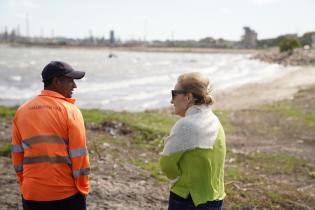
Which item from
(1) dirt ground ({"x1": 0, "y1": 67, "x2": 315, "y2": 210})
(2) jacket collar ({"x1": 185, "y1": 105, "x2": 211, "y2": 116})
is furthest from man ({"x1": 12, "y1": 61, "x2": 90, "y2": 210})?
(1) dirt ground ({"x1": 0, "y1": 67, "x2": 315, "y2": 210})

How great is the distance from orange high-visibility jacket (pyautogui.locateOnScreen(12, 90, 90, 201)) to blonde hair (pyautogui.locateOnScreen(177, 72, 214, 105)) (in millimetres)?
965

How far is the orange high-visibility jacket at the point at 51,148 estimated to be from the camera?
386 cm

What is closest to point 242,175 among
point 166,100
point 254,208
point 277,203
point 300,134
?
point 277,203

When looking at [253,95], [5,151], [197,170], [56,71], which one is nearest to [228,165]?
[5,151]

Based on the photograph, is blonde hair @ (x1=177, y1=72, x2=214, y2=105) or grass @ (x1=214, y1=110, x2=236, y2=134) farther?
grass @ (x1=214, y1=110, x2=236, y2=134)

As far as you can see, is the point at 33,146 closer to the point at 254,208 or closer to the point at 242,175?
the point at 254,208

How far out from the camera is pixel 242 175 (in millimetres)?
9453

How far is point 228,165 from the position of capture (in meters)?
10.5

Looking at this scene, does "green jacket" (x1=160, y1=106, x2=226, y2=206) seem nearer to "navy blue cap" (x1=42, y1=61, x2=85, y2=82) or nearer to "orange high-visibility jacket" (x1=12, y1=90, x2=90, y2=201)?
"orange high-visibility jacket" (x1=12, y1=90, x2=90, y2=201)

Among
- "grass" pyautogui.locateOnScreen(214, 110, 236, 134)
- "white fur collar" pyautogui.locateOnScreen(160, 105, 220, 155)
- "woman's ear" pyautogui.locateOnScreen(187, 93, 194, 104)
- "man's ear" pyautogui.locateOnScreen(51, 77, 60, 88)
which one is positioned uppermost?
"man's ear" pyautogui.locateOnScreen(51, 77, 60, 88)

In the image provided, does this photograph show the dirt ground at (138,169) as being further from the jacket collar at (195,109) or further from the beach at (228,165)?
the jacket collar at (195,109)

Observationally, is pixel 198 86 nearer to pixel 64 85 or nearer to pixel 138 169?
pixel 64 85

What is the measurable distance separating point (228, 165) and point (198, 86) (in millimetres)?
7108

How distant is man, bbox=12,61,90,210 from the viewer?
12.7 ft
